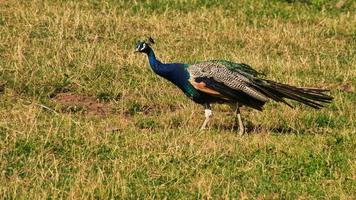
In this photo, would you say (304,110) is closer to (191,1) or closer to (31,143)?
(31,143)

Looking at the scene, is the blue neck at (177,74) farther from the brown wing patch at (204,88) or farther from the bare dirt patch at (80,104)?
the bare dirt patch at (80,104)

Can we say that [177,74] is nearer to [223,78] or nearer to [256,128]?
[223,78]

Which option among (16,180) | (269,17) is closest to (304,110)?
(16,180)

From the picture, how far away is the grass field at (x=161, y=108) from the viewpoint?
8.21 metres

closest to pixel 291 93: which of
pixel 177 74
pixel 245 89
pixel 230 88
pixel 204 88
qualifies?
pixel 245 89

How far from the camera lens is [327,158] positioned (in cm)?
901

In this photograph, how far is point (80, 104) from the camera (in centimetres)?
1167

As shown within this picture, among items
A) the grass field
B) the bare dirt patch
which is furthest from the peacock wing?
the bare dirt patch

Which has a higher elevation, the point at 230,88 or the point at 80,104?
the point at 230,88

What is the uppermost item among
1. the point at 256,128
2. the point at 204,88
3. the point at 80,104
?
the point at 204,88

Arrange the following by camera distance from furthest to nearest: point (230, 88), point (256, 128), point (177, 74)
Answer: point (256, 128) < point (177, 74) < point (230, 88)

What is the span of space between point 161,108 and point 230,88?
5.23 ft

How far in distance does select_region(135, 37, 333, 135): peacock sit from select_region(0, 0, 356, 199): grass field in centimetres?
38

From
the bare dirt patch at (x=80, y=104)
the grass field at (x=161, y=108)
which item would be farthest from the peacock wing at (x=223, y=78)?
the bare dirt patch at (x=80, y=104)
